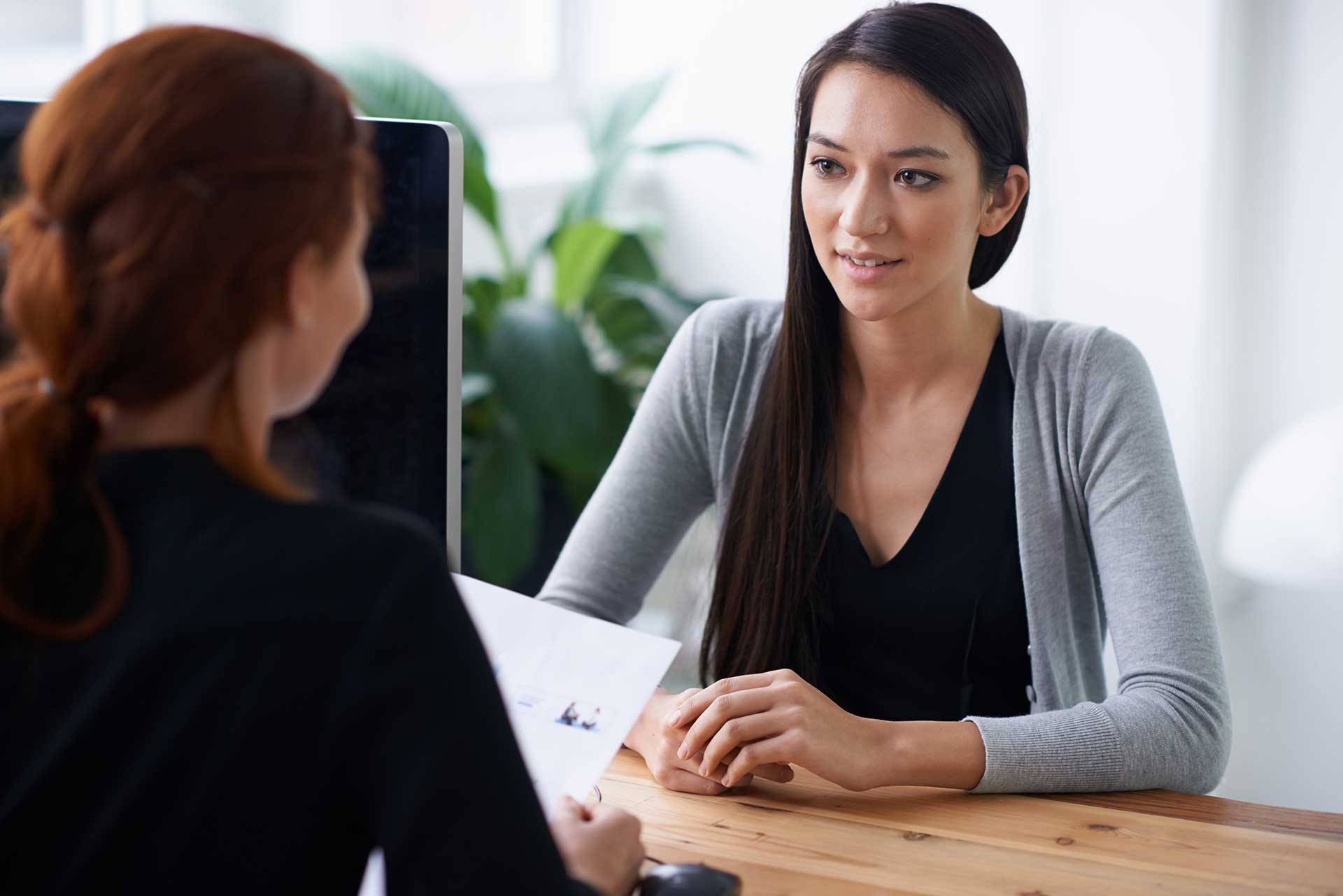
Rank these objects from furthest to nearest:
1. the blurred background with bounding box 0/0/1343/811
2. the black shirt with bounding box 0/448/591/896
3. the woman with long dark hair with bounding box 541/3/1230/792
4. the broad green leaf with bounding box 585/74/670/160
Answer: the broad green leaf with bounding box 585/74/670/160
the blurred background with bounding box 0/0/1343/811
the woman with long dark hair with bounding box 541/3/1230/792
the black shirt with bounding box 0/448/591/896

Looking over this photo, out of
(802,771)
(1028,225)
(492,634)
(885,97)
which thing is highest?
(885,97)

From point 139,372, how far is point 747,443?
0.93 meters

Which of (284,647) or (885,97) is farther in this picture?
(885,97)

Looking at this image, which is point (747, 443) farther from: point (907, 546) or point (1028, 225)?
point (1028, 225)

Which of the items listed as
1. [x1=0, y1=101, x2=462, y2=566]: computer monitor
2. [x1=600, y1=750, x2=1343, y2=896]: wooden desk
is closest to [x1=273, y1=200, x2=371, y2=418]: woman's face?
[x1=0, y1=101, x2=462, y2=566]: computer monitor

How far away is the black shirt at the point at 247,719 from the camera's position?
55 cm

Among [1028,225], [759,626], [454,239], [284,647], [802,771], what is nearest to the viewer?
[284,647]

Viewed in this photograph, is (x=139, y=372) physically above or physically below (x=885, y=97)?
below

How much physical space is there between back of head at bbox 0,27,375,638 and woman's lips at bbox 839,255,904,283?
814 mm

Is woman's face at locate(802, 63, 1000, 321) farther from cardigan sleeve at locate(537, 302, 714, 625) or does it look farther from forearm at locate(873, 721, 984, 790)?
forearm at locate(873, 721, 984, 790)

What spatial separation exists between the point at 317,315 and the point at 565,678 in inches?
18.5

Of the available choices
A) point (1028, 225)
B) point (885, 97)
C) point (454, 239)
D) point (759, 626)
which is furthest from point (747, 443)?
point (1028, 225)

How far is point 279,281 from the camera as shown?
0.58 meters

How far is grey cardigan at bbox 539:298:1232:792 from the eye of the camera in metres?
1.08
